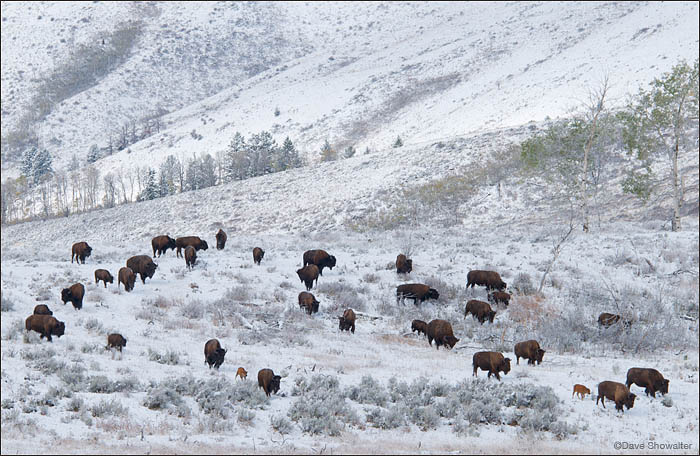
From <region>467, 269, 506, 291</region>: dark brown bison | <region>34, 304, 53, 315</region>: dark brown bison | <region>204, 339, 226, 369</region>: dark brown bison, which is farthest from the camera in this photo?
<region>467, 269, 506, 291</region>: dark brown bison

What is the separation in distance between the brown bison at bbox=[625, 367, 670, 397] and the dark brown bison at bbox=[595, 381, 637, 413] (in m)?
0.67

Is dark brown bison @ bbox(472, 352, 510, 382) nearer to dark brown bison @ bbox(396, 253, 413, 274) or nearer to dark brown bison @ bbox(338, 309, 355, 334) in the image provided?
dark brown bison @ bbox(338, 309, 355, 334)

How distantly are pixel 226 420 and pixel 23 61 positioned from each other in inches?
6903

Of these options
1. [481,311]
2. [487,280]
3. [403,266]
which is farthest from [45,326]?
[487,280]

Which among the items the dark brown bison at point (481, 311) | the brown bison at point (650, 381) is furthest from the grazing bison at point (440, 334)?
the brown bison at point (650, 381)

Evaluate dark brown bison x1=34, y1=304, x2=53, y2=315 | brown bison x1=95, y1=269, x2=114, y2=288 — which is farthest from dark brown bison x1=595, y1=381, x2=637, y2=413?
brown bison x1=95, y1=269, x2=114, y2=288

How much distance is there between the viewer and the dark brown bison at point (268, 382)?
10.1 meters

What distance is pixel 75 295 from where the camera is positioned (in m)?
A: 14.9

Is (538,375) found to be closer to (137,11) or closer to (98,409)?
(98,409)

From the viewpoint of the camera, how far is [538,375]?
11961 mm

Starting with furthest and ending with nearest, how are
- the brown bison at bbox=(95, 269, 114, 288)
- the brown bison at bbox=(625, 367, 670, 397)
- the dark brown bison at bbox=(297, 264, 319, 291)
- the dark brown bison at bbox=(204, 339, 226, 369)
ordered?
the dark brown bison at bbox=(297, 264, 319, 291) < the brown bison at bbox=(95, 269, 114, 288) < the dark brown bison at bbox=(204, 339, 226, 369) < the brown bison at bbox=(625, 367, 670, 397)

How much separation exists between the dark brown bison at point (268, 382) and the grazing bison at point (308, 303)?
6493 mm

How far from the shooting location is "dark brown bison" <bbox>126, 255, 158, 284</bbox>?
59.2 feet

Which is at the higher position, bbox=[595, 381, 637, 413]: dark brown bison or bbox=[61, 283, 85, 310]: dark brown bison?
bbox=[61, 283, 85, 310]: dark brown bison
